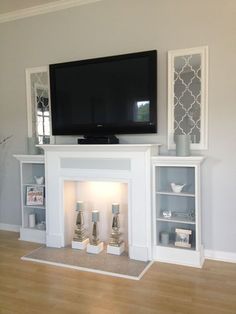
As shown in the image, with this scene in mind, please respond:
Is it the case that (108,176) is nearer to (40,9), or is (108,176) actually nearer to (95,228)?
(95,228)

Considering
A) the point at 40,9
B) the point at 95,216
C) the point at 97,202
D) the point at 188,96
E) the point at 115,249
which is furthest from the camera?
the point at 40,9

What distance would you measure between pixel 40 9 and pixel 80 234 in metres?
2.71

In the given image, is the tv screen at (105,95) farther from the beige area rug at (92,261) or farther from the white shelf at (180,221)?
the beige area rug at (92,261)

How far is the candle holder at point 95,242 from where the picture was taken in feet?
10.6

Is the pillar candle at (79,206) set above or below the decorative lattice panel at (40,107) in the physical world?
below

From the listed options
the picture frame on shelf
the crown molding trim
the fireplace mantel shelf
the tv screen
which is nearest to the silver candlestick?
the picture frame on shelf

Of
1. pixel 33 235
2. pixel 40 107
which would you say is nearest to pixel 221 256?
pixel 33 235

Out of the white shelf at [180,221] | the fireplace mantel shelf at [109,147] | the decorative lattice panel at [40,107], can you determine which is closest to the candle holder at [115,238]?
the white shelf at [180,221]

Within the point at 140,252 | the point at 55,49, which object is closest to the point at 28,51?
the point at 55,49

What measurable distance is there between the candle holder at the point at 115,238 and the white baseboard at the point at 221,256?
2.87 ft

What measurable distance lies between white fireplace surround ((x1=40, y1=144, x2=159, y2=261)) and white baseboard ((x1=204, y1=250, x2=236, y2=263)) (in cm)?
59

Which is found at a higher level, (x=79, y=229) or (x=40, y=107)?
(x=40, y=107)

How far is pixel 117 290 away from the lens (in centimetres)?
247

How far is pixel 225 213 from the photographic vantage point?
3.01 meters
